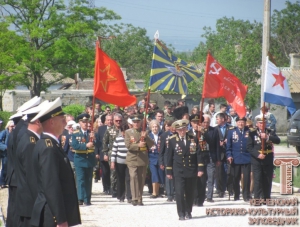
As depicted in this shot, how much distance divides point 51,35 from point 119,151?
91.6 ft

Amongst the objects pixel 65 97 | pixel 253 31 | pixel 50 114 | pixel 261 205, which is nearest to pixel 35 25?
pixel 65 97

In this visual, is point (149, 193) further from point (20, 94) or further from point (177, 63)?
point (20, 94)

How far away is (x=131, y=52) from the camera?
86.2m

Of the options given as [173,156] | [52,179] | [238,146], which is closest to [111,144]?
[238,146]

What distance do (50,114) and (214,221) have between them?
6.28 m

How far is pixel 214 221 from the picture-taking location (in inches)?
508

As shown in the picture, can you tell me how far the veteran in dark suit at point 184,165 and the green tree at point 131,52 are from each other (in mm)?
69924

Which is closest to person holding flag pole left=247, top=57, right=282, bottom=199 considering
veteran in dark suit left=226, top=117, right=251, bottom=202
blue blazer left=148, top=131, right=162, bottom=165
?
veteran in dark suit left=226, top=117, right=251, bottom=202

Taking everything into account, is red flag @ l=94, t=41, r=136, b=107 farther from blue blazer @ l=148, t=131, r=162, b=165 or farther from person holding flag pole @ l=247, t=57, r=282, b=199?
person holding flag pole @ l=247, t=57, r=282, b=199

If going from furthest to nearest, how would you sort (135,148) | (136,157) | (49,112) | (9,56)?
(9,56), (136,157), (135,148), (49,112)

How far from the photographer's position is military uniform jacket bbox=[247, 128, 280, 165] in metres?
14.8

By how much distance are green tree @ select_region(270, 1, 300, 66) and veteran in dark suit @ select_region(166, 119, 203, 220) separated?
63.3 meters

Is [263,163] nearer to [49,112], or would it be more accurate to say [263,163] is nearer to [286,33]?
[49,112]

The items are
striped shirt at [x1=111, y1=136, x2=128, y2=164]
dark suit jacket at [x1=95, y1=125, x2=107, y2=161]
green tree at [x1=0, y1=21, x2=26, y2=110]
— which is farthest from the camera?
green tree at [x1=0, y1=21, x2=26, y2=110]
